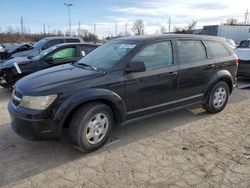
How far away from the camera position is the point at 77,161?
11.2 feet

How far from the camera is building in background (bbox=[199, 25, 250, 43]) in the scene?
34062 millimetres

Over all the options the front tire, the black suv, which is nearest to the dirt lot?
the front tire

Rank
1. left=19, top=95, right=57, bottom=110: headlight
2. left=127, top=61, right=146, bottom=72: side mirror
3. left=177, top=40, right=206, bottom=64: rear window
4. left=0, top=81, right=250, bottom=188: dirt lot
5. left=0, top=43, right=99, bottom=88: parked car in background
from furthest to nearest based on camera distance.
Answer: left=0, top=43, right=99, bottom=88: parked car in background, left=177, top=40, right=206, bottom=64: rear window, left=127, top=61, right=146, bottom=72: side mirror, left=19, top=95, right=57, bottom=110: headlight, left=0, top=81, right=250, bottom=188: dirt lot

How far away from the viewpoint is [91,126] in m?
3.54

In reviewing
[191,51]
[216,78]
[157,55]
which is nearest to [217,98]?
[216,78]

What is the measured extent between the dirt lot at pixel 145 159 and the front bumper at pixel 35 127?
397 mm

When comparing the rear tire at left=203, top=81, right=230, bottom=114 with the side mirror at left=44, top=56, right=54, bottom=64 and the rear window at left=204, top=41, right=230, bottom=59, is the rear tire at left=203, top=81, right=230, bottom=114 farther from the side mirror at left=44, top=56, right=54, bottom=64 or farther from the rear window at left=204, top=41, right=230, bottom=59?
the side mirror at left=44, top=56, right=54, bottom=64

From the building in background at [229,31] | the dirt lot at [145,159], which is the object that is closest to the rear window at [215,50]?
the dirt lot at [145,159]

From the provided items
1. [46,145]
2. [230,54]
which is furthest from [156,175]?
[230,54]

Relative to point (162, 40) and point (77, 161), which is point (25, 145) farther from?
A: point (162, 40)

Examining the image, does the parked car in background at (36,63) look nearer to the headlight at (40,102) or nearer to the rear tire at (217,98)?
the headlight at (40,102)

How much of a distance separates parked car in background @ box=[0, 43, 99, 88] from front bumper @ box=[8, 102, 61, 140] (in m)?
3.91

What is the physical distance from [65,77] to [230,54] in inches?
151

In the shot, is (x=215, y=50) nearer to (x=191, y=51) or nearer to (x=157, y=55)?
(x=191, y=51)
